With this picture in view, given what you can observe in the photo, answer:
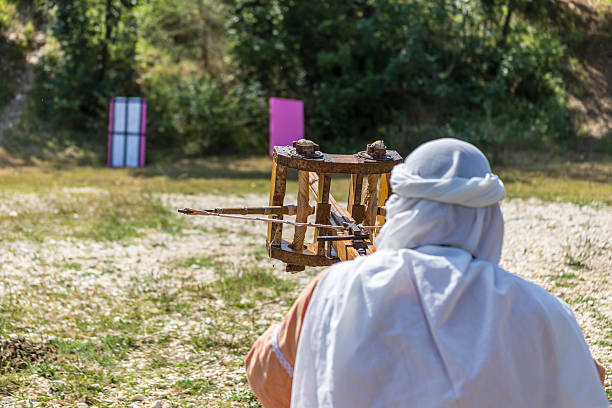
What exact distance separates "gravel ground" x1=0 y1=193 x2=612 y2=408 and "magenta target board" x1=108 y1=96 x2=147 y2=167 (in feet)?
16.6

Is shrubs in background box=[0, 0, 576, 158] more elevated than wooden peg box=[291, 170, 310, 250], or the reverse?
shrubs in background box=[0, 0, 576, 158]

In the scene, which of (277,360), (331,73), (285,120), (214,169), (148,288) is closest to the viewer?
(277,360)

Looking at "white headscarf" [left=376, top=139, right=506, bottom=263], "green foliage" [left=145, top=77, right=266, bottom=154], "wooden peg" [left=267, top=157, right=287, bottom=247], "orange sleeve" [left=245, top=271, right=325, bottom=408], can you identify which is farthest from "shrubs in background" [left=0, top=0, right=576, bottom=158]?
"white headscarf" [left=376, top=139, right=506, bottom=263]

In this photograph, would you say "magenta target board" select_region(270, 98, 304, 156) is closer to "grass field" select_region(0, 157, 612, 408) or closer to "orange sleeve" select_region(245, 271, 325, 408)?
"grass field" select_region(0, 157, 612, 408)

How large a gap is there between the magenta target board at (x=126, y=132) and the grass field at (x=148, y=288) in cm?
312

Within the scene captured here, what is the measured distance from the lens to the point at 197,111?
53.9ft

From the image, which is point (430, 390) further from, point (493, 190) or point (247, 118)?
point (247, 118)

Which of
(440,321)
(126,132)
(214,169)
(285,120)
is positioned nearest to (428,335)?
(440,321)

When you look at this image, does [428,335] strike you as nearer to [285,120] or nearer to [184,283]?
[184,283]

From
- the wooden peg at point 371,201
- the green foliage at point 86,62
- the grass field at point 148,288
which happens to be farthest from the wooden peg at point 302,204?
the green foliage at point 86,62

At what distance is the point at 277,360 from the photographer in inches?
83.8

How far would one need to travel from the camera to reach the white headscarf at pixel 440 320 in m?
1.85

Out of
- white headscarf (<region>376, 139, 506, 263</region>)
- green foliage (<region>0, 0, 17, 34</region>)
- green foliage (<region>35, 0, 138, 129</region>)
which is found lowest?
white headscarf (<region>376, 139, 506, 263</region>)

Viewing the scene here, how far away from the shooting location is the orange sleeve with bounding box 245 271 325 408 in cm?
206
